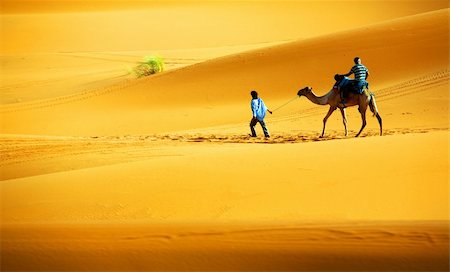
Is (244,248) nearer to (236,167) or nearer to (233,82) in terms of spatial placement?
(236,167)

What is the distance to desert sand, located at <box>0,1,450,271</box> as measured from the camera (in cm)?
499

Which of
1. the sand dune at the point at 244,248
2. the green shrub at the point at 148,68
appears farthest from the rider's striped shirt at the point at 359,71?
the green shrub at the point at 148,68

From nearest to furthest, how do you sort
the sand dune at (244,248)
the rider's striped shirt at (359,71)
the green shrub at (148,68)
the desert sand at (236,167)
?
the sand dune at (244,248), the desert sand at (236,167), the rider's striped shirt at (359,71), the green shrub at (148,68)

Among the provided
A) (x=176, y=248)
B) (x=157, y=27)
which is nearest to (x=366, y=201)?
(x=176, y=248)

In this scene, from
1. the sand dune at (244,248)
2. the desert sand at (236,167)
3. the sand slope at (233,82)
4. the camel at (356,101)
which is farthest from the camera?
the sand slope at (233,82)

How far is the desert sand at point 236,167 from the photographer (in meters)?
4.99

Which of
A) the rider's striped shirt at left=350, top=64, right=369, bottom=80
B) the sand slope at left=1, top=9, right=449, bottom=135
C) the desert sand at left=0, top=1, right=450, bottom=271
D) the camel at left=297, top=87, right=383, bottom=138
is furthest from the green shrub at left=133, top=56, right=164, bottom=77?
the rider's striped shirt at left=350, top=64, right=369, bottom=80

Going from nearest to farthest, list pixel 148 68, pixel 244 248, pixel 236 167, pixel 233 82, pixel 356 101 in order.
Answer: pixel 244 248, pixel 236 167, pixel 356 101, pixel 233 82, pixel 148 68

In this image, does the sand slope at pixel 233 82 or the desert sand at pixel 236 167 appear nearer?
the desert sand at pixel 236 167

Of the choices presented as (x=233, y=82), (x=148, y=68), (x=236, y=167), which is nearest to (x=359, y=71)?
(x=236, y=167)

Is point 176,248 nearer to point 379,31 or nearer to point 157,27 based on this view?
point 379,31

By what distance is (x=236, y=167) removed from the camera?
28.5 ft

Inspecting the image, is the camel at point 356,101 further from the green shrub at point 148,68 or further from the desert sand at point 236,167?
the green shrub at point 148,68

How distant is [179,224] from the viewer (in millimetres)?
5852
